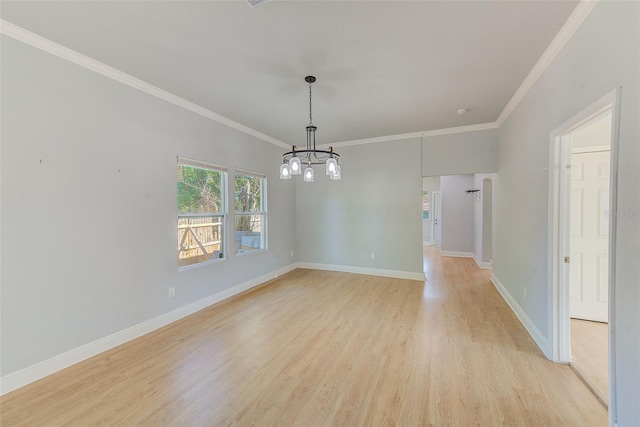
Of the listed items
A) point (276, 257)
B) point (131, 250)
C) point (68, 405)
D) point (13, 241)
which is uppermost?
point (13, 241)

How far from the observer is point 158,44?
2.19 meters

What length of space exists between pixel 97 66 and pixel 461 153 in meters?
5.16

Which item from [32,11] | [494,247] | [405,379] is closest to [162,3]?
[32,11]

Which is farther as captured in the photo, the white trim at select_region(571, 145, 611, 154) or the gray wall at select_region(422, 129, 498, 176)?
the gray wall at select_region(422, 129, 498, 176)

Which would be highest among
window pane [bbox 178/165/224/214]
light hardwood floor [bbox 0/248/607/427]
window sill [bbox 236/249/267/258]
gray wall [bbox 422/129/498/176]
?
gray wall [bbox 422/129/498/176]

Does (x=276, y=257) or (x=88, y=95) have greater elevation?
(x=88, y=95)

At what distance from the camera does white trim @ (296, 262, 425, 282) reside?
494 cm

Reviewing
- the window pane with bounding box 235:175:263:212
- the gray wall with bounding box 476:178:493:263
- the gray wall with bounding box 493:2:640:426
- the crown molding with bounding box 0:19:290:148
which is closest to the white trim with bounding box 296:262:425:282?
the gray wall with bounding box 493:2:640:426

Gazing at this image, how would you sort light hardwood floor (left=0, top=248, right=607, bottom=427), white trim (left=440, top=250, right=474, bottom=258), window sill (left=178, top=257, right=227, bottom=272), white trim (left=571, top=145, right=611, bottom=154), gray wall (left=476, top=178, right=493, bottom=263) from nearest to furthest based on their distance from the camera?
light hardwood floor (left=0, top=248, right=607, bottom=427) → white trim (left=571, top=145, right=611, bottom=154) → window sill (left=178, top=257, right=227, bottom=272) → gray wall (left=476, top=178, right=493, bottom=263) → white trim (left=440, top=250, right=474, bottom=258)

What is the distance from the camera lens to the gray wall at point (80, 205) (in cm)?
201

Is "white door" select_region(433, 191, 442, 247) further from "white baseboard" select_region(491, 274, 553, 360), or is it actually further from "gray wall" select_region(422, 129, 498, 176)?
"white baseboard" select_region(491, 274, 553, 360)

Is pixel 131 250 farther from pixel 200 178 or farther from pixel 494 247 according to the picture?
pixel 494 247

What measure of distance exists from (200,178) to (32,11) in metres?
2.08

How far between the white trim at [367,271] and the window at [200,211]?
7.61 ft
